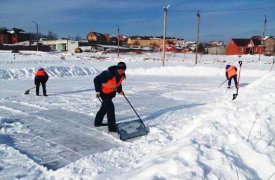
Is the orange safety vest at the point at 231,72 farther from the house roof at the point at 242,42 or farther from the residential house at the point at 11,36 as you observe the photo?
the residential house at the point at 11,36

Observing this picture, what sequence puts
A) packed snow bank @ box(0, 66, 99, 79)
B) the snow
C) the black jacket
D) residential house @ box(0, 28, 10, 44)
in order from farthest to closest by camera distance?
residential house @ box(0, 28, 10, 44) < packed snow bank @ box(0, 66, 99, 79) < the black jacket < the snow

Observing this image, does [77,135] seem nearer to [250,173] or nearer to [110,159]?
[110,159]

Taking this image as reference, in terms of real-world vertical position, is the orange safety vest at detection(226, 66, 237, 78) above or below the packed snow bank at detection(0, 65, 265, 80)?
above

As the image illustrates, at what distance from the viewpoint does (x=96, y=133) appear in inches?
311

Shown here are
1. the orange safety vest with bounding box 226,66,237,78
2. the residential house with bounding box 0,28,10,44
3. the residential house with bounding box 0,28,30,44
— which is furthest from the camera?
the residential house with bounding box 0,28,30,44

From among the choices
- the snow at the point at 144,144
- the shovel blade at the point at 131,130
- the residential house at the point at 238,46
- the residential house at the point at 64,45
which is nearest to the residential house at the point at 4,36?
the residential house at the point at 64,45

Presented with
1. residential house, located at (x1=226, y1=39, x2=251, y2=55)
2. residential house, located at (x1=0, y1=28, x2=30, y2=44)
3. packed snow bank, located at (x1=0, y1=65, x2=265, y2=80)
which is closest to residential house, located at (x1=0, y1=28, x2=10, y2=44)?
residential house, located at (x1=0, y1=28, x2=30, y2=44)

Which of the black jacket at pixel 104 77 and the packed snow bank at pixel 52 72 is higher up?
the black jacket at pixel 104 77

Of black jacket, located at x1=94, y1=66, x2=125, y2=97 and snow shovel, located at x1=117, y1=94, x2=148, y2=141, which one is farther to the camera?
black jacket, located at x1=94, y1=66, x2=125, y2=97

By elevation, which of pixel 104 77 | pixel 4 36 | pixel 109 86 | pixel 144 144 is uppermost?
pixel 4 36

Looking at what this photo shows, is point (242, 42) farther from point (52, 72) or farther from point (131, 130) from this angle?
point (131, 130)

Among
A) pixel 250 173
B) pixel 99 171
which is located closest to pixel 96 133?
pixel 99 171

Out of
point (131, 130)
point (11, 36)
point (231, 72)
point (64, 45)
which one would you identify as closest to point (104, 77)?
point (131, 130)

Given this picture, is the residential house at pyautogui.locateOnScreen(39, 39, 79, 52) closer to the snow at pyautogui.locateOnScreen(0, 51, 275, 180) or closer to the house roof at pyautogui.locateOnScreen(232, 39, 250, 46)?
the house roof at pyautogui.locateOnScreen(232, 39, 250, 46)
